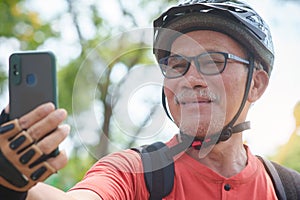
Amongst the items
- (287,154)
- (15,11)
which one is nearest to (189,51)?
(287,154)

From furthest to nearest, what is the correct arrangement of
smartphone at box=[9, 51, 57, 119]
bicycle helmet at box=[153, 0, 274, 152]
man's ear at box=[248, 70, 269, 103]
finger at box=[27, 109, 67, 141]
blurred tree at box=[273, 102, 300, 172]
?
1. blurred tree at box=[273, 102, 300, 172]
2. man's ear at box=[248, 70, 269, 103]
3. bicycle helmet at box=[153, 0, 274, 152]
4. smartphone at box=[9, 51, 57, 119]
5. finger at box=[27, 109, 67, 141]

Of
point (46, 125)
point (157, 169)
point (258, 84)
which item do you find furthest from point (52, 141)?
point (258, 84)

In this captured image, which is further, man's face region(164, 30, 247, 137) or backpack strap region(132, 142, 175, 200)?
man's face region(164, 30, 247, 137)

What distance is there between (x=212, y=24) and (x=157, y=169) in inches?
31.0

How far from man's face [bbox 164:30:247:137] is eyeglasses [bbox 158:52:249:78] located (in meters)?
0.02

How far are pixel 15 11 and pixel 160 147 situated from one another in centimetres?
693

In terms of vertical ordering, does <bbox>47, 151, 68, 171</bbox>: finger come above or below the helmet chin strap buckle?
above

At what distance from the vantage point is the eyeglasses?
104 inches

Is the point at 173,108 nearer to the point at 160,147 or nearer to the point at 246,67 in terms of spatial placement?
the point at 160,147

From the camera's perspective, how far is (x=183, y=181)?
256 cm

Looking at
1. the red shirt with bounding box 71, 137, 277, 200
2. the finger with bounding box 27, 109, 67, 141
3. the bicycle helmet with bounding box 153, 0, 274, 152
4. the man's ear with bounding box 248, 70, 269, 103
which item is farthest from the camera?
the man's ear with bounding box 248, 70, 269, 103

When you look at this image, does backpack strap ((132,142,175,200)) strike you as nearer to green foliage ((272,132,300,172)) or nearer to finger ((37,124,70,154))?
finger ((37,124,70,154))

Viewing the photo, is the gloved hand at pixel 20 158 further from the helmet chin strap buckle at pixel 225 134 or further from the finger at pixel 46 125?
the helmet chin strap buckle at pixel 225 134

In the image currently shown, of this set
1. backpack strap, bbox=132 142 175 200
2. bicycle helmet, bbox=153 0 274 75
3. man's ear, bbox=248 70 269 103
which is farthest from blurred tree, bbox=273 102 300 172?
backpack strap, bbox=132 142 175 200
